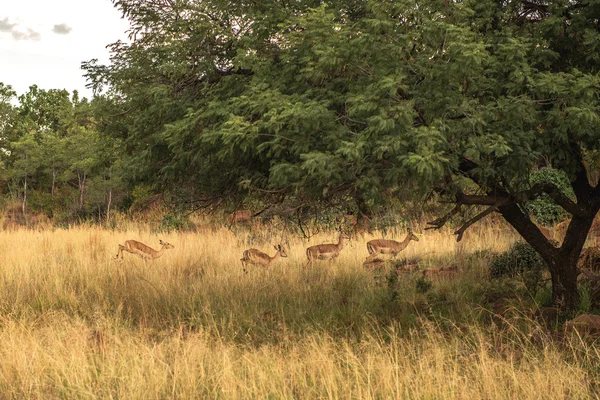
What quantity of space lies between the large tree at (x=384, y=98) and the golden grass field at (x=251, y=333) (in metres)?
1.66

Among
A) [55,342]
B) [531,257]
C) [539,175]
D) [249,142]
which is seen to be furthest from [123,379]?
[539,175]

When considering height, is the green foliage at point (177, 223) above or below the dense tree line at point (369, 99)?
below

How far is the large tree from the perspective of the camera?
Answer: 20.8ft

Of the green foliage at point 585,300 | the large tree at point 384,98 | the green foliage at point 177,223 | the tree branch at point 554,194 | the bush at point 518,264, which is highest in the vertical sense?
the large tree at point 384,98

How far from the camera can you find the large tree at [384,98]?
6.34 metres

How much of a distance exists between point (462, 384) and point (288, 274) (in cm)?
582

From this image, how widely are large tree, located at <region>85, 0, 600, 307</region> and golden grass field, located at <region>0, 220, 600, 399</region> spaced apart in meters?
1.66

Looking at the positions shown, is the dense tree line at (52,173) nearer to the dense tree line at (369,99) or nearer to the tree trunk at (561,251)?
the dense tree line at (369,99)

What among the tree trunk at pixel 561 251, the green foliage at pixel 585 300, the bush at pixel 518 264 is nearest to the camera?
the green foliage at pixel 585 300

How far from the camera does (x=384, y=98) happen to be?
649 cm

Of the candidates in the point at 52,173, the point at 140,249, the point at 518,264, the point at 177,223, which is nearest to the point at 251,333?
the point at 140,249

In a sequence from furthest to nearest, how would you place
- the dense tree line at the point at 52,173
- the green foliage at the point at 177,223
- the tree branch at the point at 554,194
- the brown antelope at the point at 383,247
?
the dense tree line at the point at 52,173 < the green foliage at the point at 177,223 < the brown antelope at the point at 383,247 < the tree branch at the point at 554,194

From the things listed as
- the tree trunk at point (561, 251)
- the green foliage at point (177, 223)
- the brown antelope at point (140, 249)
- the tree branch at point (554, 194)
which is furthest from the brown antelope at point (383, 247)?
the green foliage at point (177, 223)

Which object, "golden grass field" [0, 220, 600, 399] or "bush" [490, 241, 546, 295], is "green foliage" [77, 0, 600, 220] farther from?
"bush" [490, 241, 546, 295]
